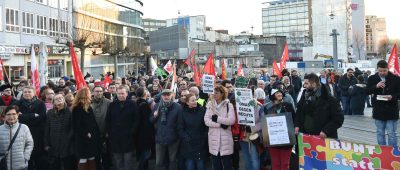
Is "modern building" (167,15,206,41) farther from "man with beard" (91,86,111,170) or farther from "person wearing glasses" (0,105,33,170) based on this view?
"person wearing glasses" (0,105,33,170)

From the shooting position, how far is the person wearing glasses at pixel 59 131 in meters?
8.23

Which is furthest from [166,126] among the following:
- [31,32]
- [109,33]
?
[109,33]

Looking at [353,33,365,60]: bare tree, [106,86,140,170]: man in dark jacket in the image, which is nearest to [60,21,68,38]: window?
[106,86,140,170]: man in dark jacket

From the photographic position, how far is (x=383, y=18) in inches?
6565

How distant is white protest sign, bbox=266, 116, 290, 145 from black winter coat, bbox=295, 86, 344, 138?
396 millimetres

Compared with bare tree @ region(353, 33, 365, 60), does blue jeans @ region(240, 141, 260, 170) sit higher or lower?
lower

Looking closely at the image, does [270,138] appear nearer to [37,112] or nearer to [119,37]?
[37,112]

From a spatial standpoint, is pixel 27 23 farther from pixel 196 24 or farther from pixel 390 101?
pixel 196 24

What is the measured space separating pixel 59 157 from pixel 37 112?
97 centimetres

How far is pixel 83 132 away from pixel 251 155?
315 cm

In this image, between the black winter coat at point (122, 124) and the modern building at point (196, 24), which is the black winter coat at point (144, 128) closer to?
the black winter coat at point (122, 124)

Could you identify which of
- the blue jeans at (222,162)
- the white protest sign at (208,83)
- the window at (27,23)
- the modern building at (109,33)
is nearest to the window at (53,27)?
the modern building at (109,33)

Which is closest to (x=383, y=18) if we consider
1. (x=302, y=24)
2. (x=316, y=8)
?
(x=302, y=24)

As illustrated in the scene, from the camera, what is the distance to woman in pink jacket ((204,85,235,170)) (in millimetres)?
7832
